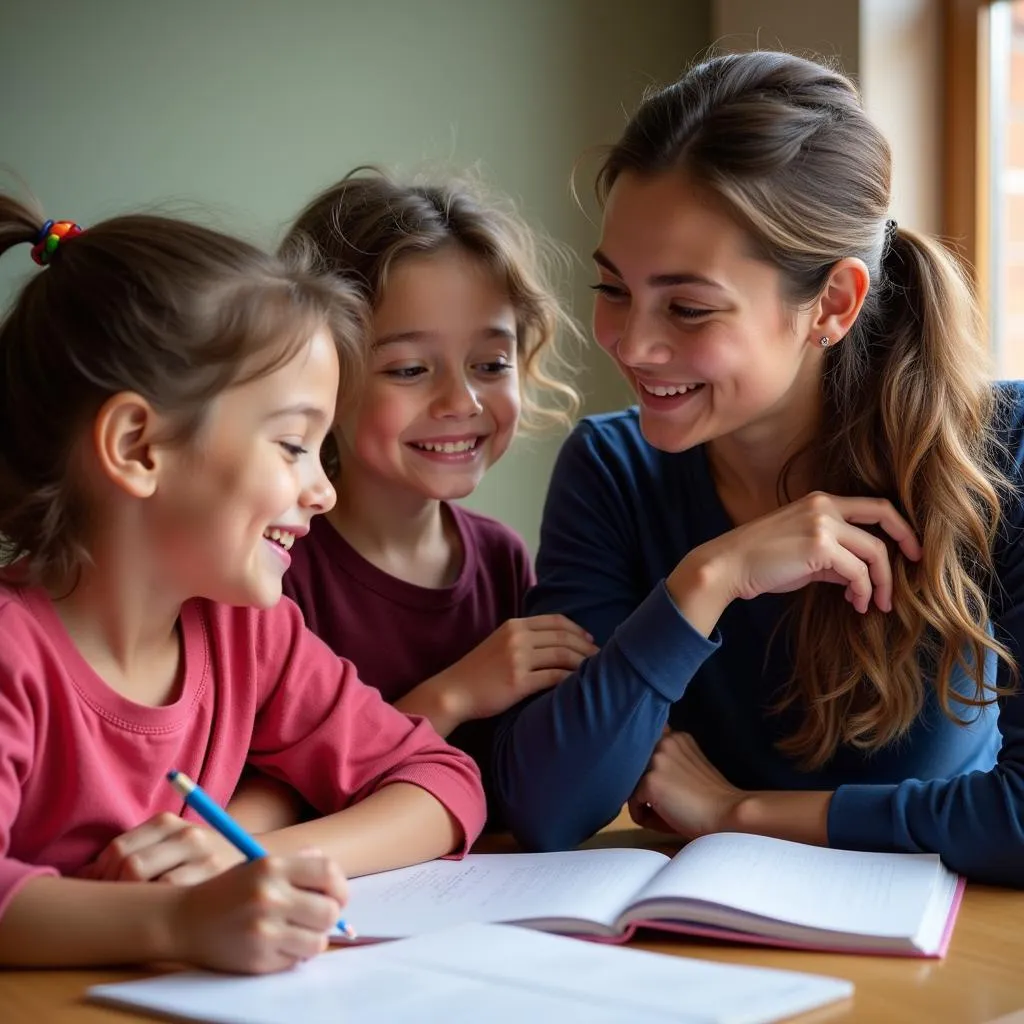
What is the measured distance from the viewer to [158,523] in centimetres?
117

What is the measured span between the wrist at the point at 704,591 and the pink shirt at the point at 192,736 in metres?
0.25

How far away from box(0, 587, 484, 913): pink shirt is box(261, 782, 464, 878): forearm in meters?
0.02

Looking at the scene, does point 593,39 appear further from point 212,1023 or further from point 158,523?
point 212,1023

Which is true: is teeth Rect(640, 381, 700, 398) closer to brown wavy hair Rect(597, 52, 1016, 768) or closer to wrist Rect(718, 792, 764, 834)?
brown wavy hair Rect(597, 52, 1016, 768)

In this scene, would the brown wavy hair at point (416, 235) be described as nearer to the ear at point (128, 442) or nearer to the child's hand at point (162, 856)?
the ear at point (128, 442)

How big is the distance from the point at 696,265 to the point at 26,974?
82 cm

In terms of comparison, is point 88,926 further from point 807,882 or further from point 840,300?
point 840,300

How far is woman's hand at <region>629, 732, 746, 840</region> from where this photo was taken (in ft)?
4.46

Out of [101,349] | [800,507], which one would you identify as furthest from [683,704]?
[101,349]

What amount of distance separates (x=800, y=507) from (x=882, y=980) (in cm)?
52

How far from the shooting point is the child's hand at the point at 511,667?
4.75ft

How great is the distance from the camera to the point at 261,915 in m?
0.92

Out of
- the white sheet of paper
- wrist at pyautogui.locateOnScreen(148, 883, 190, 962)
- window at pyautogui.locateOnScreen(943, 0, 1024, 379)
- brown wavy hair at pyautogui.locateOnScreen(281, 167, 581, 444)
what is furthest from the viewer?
window at pyautogui.locateOnScreen(943, 0, 1024, 379)

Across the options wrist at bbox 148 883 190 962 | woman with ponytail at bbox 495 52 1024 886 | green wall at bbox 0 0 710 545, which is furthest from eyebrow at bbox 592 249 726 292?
green wall at bbox 0 0 710 545
